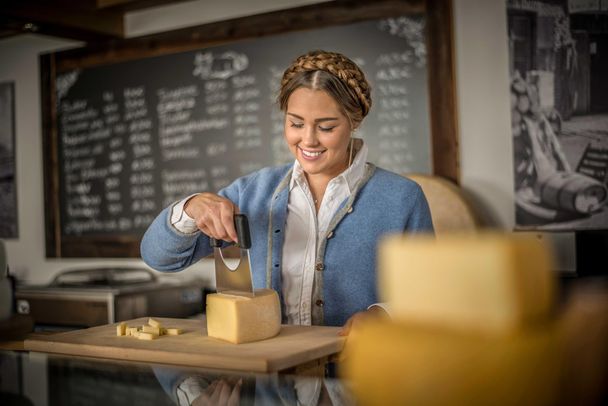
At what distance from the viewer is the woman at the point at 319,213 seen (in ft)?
5.83

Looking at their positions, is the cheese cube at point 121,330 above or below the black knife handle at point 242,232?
below

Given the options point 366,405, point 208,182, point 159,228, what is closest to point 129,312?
point 208,182

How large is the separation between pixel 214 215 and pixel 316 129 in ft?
1.16

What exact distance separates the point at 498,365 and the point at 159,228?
134 centimetres

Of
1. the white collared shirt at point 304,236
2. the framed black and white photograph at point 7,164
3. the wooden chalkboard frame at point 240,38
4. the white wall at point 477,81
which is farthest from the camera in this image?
the framed black and white photograph at point 7,164

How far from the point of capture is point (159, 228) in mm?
1795

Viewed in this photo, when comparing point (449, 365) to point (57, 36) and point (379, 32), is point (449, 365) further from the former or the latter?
point (57, 36)

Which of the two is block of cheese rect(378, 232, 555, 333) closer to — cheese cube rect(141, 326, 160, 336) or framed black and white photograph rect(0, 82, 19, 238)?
cheese cube rect(141, 326, 160, 336)

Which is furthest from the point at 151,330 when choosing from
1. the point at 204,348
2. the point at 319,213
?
the point at 319,213

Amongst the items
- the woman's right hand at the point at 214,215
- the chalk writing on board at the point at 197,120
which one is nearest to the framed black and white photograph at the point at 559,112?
the chalk writing on board at the point at 197,120

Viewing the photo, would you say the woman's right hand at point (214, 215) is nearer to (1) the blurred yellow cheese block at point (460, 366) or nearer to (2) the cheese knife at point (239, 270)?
(2) the cheese knife at point (239, 270)

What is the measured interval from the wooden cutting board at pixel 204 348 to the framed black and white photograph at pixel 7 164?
3117mm

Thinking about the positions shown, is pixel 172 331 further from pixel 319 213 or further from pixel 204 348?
pixel 319 213

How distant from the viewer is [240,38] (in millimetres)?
3600
